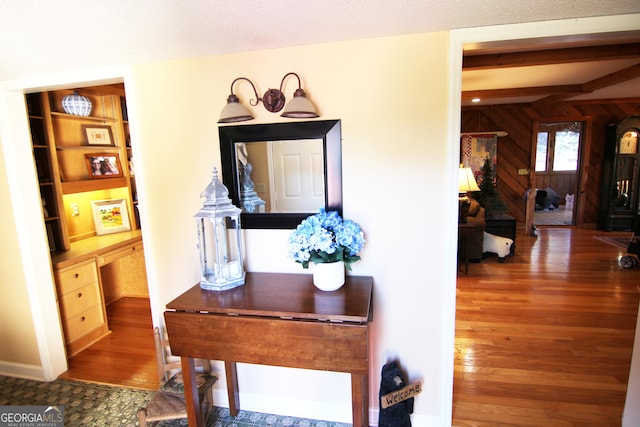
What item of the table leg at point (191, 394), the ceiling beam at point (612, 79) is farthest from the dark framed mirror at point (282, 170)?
the ceiling beam at point (612, 79)

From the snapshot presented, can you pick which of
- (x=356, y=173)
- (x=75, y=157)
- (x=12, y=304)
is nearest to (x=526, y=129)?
(x=356, y=173)

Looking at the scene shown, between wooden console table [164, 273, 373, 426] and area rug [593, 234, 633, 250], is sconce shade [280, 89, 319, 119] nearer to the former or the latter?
wooden console table [164, 273, 373, 426]

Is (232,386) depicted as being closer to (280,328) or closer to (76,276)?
(280,328)

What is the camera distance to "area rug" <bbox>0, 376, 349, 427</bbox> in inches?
79.9

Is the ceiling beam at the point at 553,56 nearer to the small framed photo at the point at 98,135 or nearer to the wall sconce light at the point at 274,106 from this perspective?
the wall sconce light at the point at 274,106

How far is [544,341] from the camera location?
2719 mm

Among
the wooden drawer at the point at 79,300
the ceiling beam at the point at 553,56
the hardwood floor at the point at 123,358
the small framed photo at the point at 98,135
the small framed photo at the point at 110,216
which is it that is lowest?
the hardwood floor at the point at 123,358

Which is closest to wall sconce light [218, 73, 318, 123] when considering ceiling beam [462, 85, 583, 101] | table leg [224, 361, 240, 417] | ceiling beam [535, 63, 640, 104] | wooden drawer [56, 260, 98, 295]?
table leg [224, 361, 240, 417]

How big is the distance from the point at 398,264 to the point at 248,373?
1145 mm

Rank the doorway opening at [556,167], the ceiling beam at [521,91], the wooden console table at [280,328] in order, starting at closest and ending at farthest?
the wooden console table at [280,328] < the ceiling beam at [521,91] < the doorway opening at [556,167]

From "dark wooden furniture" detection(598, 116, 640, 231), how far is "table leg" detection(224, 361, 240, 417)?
6.83 m

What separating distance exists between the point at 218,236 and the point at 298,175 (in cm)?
53

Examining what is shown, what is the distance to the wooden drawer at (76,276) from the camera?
2.61 metres

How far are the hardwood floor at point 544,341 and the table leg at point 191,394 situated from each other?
1.46m
